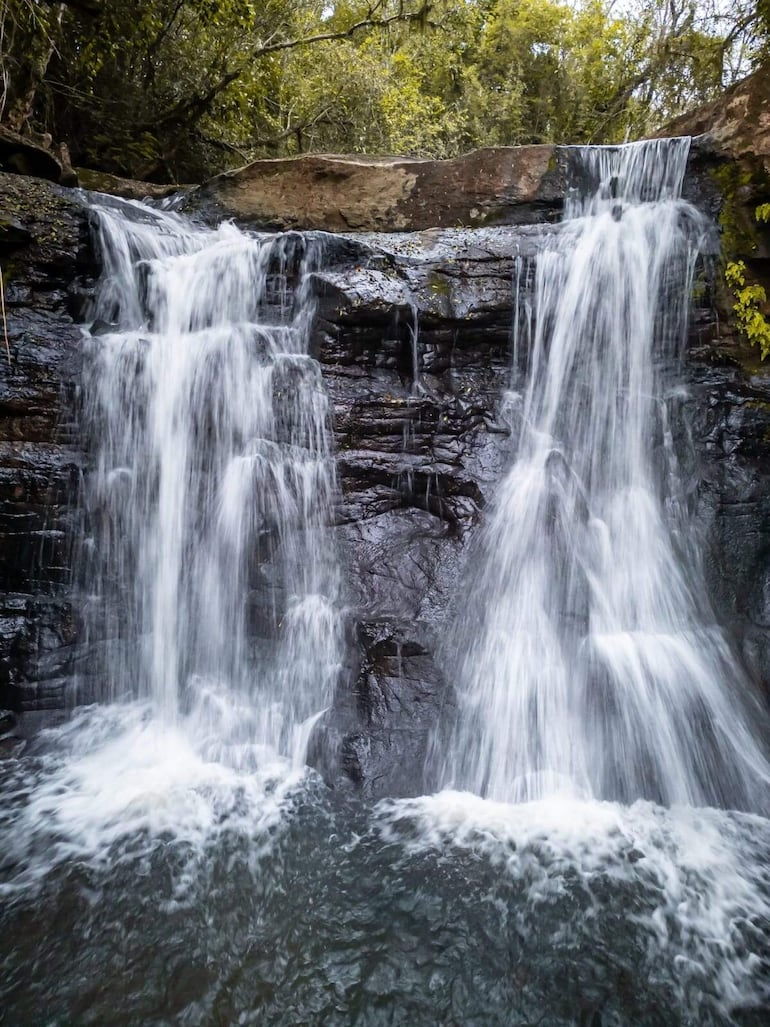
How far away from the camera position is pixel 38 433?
208 inches

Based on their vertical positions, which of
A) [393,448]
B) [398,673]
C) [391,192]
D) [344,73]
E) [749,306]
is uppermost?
[344,73]

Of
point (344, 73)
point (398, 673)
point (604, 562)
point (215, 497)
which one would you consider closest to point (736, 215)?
point (604, 562)

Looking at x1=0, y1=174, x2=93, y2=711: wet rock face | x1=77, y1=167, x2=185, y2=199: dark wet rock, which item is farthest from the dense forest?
x1=0, y1=174, x2=93, y2=711: wet rock face

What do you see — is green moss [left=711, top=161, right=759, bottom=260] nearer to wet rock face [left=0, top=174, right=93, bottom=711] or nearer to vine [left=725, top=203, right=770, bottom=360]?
vine [left=725, top=203, right=770, bottom=360]

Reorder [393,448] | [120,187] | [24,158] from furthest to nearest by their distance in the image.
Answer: [120,187] → [24,158] → [393,448]

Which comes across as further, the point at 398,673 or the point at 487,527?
the point at 487,527

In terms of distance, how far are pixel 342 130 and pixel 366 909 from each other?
1447 centimetres

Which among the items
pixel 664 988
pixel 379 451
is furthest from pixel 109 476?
pixel 664 988

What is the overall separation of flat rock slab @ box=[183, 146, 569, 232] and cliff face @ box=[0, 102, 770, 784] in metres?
1.02

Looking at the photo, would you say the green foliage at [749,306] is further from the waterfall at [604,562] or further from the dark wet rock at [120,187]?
the dark wet rock at [120,187]

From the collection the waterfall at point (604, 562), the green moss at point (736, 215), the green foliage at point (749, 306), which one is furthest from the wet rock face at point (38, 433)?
the green moss at point (736, 215)

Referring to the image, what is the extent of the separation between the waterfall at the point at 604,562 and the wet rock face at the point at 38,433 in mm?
3270

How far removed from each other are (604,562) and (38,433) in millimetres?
4978

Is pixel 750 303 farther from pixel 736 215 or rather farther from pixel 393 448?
pixel 393 448
